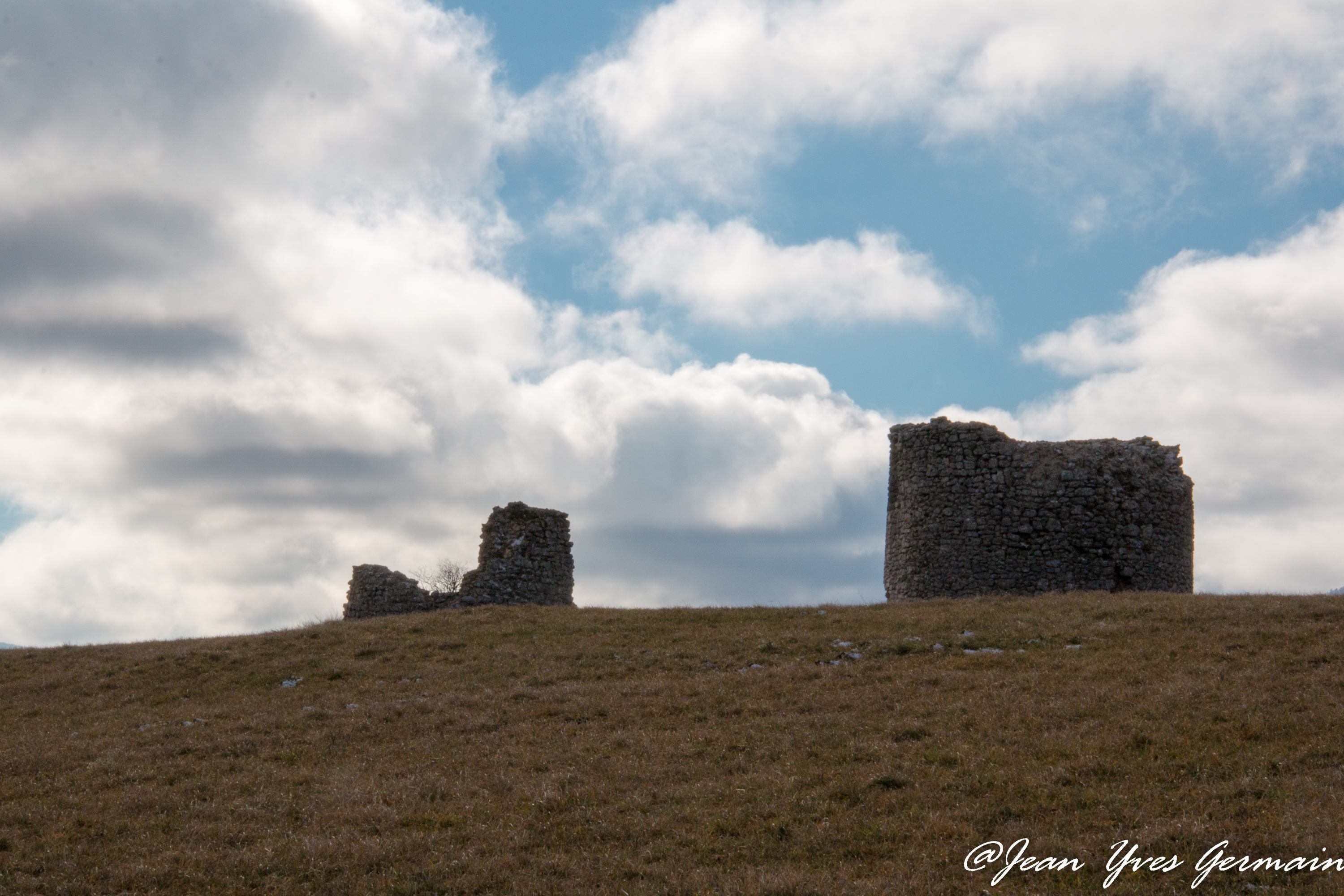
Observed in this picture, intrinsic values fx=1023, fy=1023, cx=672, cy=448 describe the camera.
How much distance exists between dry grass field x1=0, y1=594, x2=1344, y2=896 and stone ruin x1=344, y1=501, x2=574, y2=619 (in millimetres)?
10098

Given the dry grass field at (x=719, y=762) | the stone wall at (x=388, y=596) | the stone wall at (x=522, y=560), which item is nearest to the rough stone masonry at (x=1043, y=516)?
the dry grass field at (x=719, y=762)

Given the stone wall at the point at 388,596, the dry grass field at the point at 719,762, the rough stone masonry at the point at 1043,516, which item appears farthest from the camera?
the stone wall at the point at 388,596

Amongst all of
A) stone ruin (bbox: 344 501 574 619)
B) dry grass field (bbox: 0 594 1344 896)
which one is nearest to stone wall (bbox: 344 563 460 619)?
stone ruin (bbox: 344 501 574 619)

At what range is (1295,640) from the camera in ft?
62.6

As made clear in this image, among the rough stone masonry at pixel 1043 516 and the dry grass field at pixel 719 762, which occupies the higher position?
the rough stone masonry at pixel 1043 516

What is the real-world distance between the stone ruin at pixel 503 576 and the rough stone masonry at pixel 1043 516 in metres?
12.5

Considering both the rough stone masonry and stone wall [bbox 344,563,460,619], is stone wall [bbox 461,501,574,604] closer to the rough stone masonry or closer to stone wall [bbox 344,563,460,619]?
stone wall [bbox 344,563,460,619]

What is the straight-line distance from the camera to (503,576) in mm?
35594

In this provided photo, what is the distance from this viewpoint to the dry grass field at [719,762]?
11023 millimetres

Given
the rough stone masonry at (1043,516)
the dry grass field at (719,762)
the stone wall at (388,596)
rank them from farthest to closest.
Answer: the stone wall at (388,596)
the rough stone masonry at (1043,516)
the dry grass field at (719,762)

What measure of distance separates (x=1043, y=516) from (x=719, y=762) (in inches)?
788

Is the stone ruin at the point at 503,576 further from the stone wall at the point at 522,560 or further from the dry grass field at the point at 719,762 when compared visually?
the dry grass field at the point at 719,762

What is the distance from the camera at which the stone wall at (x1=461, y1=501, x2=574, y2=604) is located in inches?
1391

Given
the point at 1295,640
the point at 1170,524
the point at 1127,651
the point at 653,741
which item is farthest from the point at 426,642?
the point at 1170,524
